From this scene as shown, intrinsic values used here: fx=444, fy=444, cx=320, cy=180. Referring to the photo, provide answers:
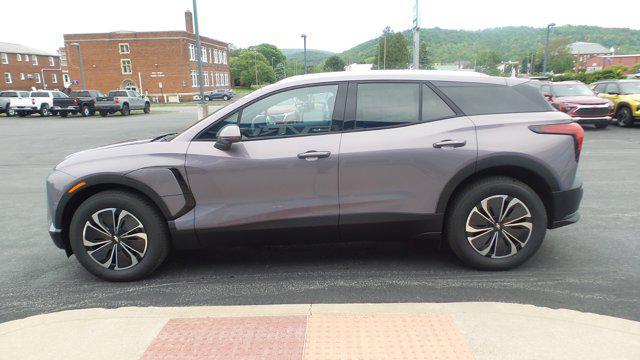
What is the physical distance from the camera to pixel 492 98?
3.87m

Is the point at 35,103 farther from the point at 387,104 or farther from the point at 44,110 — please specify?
the point at 387,104

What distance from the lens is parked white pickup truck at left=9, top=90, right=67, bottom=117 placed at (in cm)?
3025

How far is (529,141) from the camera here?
3.70 m

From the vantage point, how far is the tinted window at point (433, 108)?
149 inches

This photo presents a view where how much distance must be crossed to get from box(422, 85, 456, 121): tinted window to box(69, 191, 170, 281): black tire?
241 cm

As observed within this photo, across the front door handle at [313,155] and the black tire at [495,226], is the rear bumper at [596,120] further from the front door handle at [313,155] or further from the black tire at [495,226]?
the front door handle at [313,155]

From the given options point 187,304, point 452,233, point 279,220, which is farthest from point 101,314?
point 452,233

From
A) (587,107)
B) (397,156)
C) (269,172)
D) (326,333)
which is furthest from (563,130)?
(587,107)

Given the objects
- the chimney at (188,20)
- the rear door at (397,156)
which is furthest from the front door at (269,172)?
the chimney at (188,20)

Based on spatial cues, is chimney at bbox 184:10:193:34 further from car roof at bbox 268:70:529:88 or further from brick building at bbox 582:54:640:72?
brick building at bbox 582:54:640:72

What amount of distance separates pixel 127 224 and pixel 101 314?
0.82 metres

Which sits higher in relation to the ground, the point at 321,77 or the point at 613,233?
the point at 321,77

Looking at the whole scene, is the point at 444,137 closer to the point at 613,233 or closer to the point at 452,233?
the point at 452,233

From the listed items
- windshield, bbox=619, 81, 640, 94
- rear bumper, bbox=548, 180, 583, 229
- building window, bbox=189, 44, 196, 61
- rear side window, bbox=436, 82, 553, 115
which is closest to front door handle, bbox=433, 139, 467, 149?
rear side window, bbox=436, 82, 553, 115
